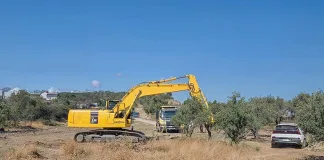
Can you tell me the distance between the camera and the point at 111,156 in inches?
589

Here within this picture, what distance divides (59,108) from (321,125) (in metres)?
60.4

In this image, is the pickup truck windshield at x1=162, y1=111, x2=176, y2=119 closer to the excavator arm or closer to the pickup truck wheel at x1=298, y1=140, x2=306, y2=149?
the excavator arm

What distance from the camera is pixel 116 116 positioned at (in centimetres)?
2748

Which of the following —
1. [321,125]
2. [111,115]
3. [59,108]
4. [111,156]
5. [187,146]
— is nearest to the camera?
[111,156]

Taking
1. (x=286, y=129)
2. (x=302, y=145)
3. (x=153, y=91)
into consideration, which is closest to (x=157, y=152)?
(x=153, y=91)

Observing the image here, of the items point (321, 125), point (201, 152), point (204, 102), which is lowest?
point (201, 152)

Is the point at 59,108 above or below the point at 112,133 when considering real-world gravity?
above

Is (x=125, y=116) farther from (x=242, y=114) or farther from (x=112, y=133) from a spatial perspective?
(x=242, y=114)

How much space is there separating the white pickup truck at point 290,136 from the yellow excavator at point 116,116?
5.65m

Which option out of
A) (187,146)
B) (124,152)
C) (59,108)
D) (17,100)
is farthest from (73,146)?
(59,108)

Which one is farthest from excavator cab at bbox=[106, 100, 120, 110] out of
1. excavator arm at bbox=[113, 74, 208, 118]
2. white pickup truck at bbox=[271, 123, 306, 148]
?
white pickup truck at bbox=[271, 123, 306, 148]

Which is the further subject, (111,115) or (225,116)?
(111,115)

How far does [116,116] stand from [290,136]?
39.9 ft

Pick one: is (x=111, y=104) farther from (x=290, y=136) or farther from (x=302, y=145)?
(x=302, y=145)
